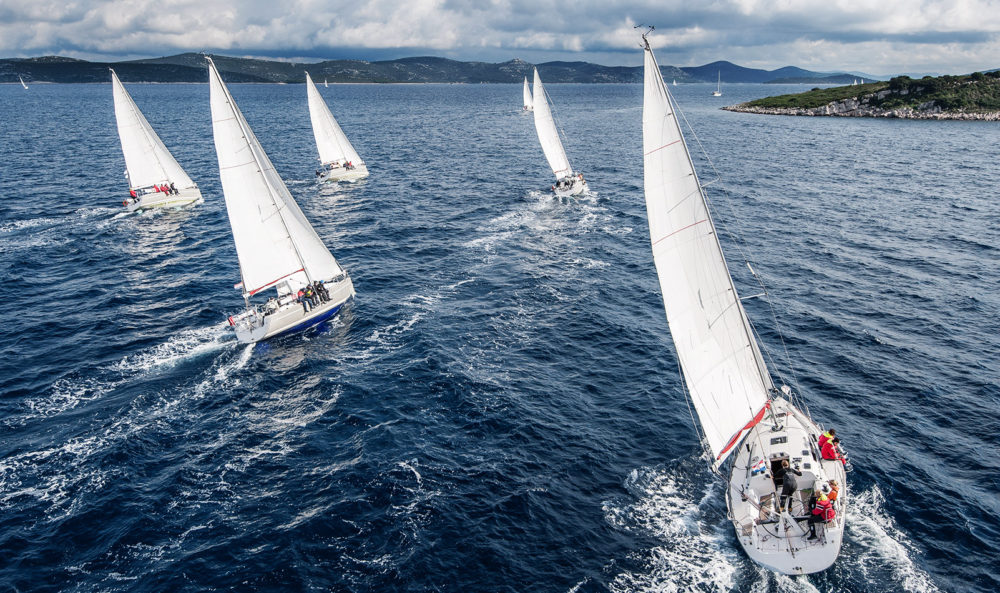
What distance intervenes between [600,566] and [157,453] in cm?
2316

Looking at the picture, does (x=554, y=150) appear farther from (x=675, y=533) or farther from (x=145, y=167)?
(x=675, y=533)

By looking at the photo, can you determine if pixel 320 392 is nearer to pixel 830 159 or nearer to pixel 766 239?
pixel 766 239

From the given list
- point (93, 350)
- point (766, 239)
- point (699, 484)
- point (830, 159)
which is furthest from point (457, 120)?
point (699, 484)

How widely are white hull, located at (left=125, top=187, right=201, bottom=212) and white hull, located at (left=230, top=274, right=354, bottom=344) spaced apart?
139ft

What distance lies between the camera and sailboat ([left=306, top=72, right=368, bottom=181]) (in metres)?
89.1

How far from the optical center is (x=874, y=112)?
168 metres

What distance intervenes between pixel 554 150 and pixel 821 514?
66.0 meters

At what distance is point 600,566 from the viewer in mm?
22875

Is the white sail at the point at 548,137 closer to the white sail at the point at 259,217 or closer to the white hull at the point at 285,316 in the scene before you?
the white sail at the point at 259,217

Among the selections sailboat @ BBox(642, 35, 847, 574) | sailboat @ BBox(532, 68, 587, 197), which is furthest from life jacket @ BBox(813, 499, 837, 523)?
sailboat @ BBox(532, 68, 587, 197)

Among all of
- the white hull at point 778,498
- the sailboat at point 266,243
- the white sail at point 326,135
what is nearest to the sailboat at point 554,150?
the white sail at point 326,135

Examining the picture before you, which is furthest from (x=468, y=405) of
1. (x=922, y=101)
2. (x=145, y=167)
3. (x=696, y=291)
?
(x=922, y=101)

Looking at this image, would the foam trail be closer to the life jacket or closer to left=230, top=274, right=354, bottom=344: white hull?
the life jacket

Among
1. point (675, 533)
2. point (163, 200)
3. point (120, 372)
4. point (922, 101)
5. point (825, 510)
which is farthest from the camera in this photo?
point (922, 101)
